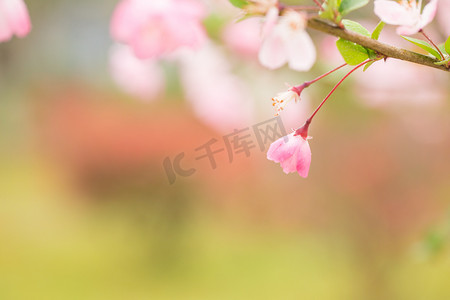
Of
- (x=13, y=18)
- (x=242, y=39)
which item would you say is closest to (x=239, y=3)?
(x=13, y=18)

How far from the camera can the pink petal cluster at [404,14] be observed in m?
0.30

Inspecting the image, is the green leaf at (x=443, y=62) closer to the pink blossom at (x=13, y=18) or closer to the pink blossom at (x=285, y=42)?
the pink blossom at (x=285, y=42)

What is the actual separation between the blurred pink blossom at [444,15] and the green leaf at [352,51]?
493 millimetres

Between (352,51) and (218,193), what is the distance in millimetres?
2903

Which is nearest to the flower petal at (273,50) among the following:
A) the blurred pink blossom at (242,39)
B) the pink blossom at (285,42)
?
the pink blossom at (285,42)

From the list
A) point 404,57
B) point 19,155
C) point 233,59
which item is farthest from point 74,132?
point 404,57

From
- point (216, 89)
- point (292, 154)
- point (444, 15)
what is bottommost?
point (292, 154)

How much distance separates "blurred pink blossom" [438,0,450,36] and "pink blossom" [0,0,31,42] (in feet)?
1.88

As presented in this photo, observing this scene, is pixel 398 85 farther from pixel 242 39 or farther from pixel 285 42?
pixel 285 42

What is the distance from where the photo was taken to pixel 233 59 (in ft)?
3.34

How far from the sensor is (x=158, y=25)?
0.59 metres

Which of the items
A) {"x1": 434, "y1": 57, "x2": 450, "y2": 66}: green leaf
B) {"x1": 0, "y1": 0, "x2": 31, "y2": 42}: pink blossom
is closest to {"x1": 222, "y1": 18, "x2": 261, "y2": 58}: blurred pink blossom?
{"x1": 0, "y1": 0, "x2": 31, "y2": 42}: pink blossom

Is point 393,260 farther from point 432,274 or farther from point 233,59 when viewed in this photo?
point 233,59

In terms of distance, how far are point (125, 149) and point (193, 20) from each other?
103 inches
